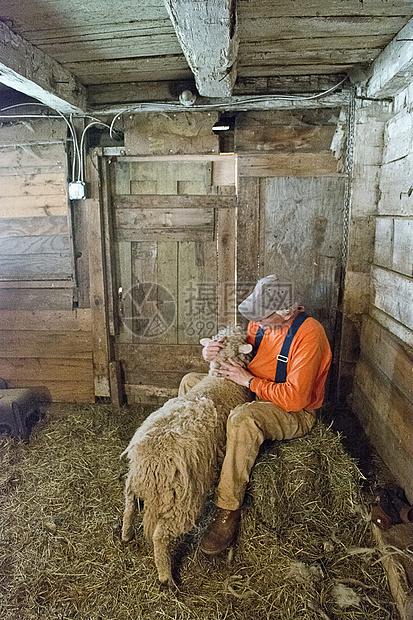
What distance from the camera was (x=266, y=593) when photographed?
8.28 feet

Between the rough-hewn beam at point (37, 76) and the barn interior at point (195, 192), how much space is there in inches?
0.8

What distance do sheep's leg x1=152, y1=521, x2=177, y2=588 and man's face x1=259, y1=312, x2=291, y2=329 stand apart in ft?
5.22

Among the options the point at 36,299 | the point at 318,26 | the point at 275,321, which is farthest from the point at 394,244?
the point at 36,299

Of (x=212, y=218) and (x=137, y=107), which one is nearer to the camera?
(x=137, y=107)

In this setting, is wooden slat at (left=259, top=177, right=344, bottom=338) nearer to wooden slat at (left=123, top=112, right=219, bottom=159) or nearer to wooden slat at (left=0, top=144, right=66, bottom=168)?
wooden slat at (left=123, top=112, right=219, bottom=159)

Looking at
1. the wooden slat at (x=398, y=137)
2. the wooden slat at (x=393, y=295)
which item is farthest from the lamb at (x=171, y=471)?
the wooden slat at (x=398, y=137)

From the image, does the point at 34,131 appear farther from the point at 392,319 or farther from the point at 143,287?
the point at 392,319

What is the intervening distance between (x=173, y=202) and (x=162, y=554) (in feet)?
10.7

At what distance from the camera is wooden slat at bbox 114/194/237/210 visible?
4.38 meters

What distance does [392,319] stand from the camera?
3283 millimetres

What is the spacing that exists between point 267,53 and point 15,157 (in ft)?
9.41

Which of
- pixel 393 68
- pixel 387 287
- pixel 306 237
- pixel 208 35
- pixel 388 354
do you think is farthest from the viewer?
pixel 306 237

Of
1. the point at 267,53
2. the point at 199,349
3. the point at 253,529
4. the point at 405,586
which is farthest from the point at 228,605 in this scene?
the point at 267,53

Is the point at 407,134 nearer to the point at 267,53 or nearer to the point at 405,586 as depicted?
the point at 267,53
